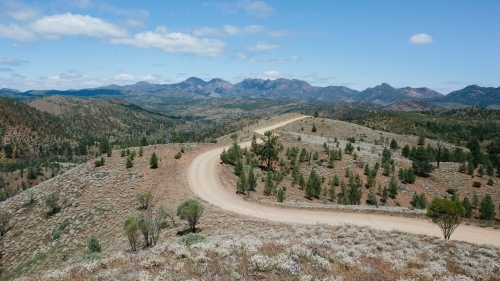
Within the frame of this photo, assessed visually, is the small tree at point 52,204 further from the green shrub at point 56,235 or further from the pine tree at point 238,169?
the pine tree at point 238,169

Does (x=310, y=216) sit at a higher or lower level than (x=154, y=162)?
lower

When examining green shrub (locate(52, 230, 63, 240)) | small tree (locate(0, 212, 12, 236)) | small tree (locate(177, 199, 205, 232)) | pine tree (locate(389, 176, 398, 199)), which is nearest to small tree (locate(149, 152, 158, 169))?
green shrub (locate(52, 230, 63, 240))

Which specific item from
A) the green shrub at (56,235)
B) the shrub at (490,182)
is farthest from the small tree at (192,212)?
the shrub at (490,182)

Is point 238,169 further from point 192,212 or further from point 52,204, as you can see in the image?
point 52,204

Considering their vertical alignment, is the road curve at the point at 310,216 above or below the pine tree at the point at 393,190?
above

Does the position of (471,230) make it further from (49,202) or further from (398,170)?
(49,202)

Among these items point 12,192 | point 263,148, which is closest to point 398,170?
point 263,148

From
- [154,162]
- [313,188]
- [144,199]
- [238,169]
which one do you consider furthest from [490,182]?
[144,199]
